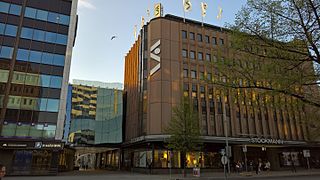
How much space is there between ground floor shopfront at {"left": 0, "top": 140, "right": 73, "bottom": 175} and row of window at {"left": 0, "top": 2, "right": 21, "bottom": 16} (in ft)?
63.7

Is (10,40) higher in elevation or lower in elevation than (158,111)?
higher

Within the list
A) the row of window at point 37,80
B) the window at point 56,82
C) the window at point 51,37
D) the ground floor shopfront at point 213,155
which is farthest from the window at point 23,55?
the ground floor shopfront at point 213,155

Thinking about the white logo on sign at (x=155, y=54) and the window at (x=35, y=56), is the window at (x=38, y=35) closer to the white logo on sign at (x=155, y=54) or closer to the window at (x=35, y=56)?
the window at (x=35, y=56)

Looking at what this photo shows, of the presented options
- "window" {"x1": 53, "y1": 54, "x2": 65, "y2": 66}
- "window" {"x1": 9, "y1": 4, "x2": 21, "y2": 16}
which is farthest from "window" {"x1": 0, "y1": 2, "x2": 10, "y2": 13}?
"window" {"x1": 53, "y1": 54, "x2": 65, "y2": 66}

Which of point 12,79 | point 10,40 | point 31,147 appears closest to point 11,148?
point 31,147

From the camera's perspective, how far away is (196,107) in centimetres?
4025

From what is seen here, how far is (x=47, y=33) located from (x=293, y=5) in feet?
122

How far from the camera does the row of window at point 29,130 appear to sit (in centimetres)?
3428

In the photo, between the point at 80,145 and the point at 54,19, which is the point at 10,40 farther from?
the point at 80,145

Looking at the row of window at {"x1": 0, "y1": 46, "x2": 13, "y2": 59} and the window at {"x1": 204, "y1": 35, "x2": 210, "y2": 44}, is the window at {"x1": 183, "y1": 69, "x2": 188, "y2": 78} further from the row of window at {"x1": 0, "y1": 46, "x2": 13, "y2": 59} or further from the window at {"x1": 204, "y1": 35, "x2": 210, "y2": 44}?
the row of window at {"x1": 0, "y1": 46, "x2": 13, "y2": 59}

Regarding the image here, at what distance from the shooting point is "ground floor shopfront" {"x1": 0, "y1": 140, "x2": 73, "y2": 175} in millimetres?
32500

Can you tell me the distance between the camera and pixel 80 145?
2098 inches

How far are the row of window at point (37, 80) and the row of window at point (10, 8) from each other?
31.3 feet

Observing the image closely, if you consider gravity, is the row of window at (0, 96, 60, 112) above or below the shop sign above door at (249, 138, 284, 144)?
above
